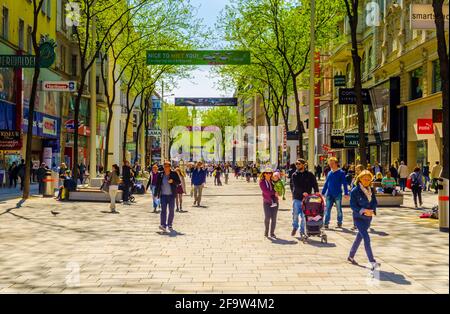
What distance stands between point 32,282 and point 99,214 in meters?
11.3

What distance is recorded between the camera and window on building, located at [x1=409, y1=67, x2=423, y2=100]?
3606cm

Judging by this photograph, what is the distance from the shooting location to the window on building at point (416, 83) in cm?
3606

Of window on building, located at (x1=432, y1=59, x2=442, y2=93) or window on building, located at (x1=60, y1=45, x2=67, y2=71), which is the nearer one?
window on building, located at (x1=432, y1=59, x2=442, y2=93)

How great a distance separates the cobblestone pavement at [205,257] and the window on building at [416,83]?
19.6 metres

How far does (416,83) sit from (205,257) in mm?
29541

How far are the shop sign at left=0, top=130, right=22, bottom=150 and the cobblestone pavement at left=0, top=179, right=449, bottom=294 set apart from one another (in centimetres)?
1202

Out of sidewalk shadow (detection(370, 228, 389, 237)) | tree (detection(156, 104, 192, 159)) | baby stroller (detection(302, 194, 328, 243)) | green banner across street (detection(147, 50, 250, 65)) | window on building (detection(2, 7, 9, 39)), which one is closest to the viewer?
baby stroller (detection(302, 194, 328, 243))

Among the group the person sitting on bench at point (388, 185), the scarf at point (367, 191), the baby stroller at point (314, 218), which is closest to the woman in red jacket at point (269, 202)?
the baby stroller at point (314, 218)

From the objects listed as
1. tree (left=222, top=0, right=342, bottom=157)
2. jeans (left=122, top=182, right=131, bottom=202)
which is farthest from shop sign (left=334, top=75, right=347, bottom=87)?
jeans (left=122, top=182, right=131, bottom=202)

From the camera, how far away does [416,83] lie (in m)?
37.0

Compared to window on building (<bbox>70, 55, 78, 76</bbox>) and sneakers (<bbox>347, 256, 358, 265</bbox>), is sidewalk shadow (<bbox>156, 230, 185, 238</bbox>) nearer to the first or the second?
sneakers (<bbox>347, 256, 358, 265</bbox>)

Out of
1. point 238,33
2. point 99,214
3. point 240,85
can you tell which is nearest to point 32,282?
point 99,214

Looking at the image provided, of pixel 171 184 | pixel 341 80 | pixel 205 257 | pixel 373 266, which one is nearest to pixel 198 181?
pixel 171 184

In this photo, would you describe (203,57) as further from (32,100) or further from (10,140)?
(32,100)
